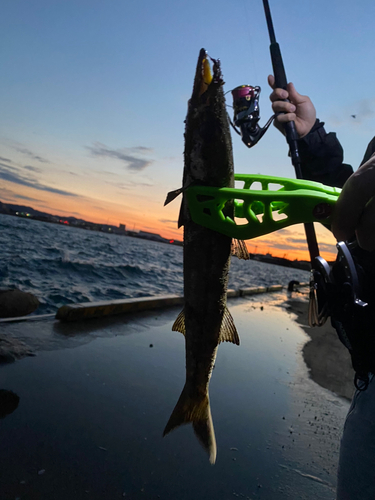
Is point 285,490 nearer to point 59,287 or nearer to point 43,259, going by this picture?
point 59,287

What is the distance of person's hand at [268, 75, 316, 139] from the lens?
10.4 ft

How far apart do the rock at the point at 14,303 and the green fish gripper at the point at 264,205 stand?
7913 millimetres

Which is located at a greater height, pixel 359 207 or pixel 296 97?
pixel 296 97

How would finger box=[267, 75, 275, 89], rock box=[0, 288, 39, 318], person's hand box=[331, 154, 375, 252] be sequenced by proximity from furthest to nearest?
rock box=[0, 288, 39, 318]
finger box=[267, 75, 275, 89]
person's hand box=[331, 154, 375, 252]

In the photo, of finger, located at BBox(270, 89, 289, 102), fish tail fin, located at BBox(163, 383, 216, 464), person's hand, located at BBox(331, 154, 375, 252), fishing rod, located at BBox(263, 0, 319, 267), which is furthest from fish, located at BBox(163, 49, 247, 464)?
finger, located at BBox(270, 89, 289, 102)

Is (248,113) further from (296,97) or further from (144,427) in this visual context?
(144,427)

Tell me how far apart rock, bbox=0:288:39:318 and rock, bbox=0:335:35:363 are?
2.59 metres

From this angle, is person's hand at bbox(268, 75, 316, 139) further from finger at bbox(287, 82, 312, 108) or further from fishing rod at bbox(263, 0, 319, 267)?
fishing rod at bbox(263, 0, 319, 267)

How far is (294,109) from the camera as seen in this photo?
3193 millimetres

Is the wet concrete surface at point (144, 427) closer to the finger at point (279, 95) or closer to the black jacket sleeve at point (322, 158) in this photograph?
the black jacket sleeve at point (322, 158)

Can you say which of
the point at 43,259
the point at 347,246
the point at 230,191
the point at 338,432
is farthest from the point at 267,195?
the point at 43,259

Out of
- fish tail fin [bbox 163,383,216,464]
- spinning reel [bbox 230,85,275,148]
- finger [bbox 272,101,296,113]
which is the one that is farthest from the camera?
spinning reel [bbox 230,85,275,148]

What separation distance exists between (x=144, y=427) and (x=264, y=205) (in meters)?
3.46

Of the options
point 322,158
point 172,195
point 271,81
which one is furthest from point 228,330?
point 271,81
